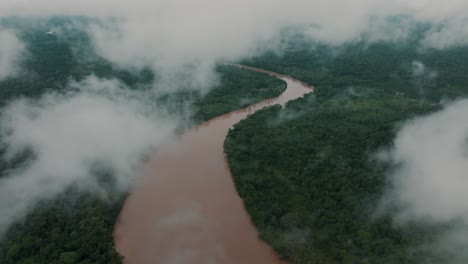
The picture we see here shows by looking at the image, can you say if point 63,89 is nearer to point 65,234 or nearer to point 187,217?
point 65,234

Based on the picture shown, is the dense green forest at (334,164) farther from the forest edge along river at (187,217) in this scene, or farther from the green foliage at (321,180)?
the forest edge along river at (187,217)

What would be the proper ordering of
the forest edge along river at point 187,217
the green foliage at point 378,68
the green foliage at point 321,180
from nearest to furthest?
1. the green foliage at point 321,180
2. the forest edge along river at point 187,217
3. the green foliage at point 378,68

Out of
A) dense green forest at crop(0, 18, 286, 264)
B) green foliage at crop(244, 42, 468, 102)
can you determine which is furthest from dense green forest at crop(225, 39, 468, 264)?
dense green forest at crop(0, 18, 286, 264)

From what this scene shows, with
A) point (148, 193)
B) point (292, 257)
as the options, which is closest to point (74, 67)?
point (148, 193)

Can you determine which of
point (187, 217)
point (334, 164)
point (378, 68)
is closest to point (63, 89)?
point (187, 217)

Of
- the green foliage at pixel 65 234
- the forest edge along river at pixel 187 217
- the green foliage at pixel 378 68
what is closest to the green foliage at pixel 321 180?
the forest edge along river at pixel 187 217
